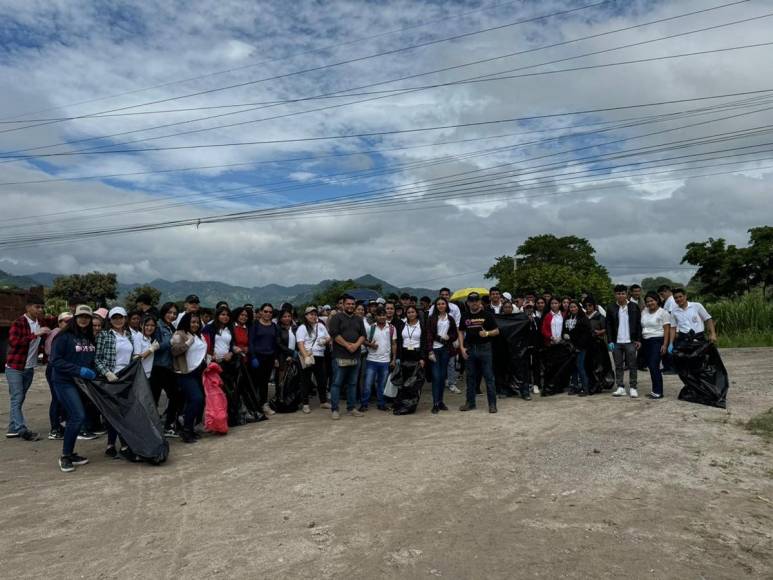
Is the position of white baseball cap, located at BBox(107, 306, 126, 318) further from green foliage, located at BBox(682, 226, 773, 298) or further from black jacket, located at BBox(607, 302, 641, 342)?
green foliage, located at BBox(682, 226, 773, 298)

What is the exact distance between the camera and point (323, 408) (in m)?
9.23

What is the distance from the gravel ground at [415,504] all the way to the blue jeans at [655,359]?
114cm

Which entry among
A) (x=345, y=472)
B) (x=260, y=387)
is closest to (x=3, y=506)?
(x=345, y=472)

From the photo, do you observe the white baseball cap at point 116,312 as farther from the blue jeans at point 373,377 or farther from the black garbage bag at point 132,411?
the blue jeans at point 373,377

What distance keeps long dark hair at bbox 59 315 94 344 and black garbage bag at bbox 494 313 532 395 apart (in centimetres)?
620

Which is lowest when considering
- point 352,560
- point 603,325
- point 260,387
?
point 352,560

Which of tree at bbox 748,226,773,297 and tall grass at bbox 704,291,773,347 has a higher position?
tree at bbox 748,226,773,297

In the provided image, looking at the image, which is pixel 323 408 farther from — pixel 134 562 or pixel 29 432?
pixel 134 562

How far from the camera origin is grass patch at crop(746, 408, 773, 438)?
664 centimetres

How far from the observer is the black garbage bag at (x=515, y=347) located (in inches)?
377

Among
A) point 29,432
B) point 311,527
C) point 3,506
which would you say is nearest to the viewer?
point 311,527

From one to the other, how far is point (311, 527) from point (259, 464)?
1909mm

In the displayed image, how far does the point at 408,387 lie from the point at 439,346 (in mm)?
799

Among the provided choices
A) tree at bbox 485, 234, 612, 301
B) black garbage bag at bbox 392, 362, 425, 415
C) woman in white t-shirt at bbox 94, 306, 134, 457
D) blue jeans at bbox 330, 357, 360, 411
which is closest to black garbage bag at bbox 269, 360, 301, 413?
blue jeans at bbox 330, 357, 360, 411
